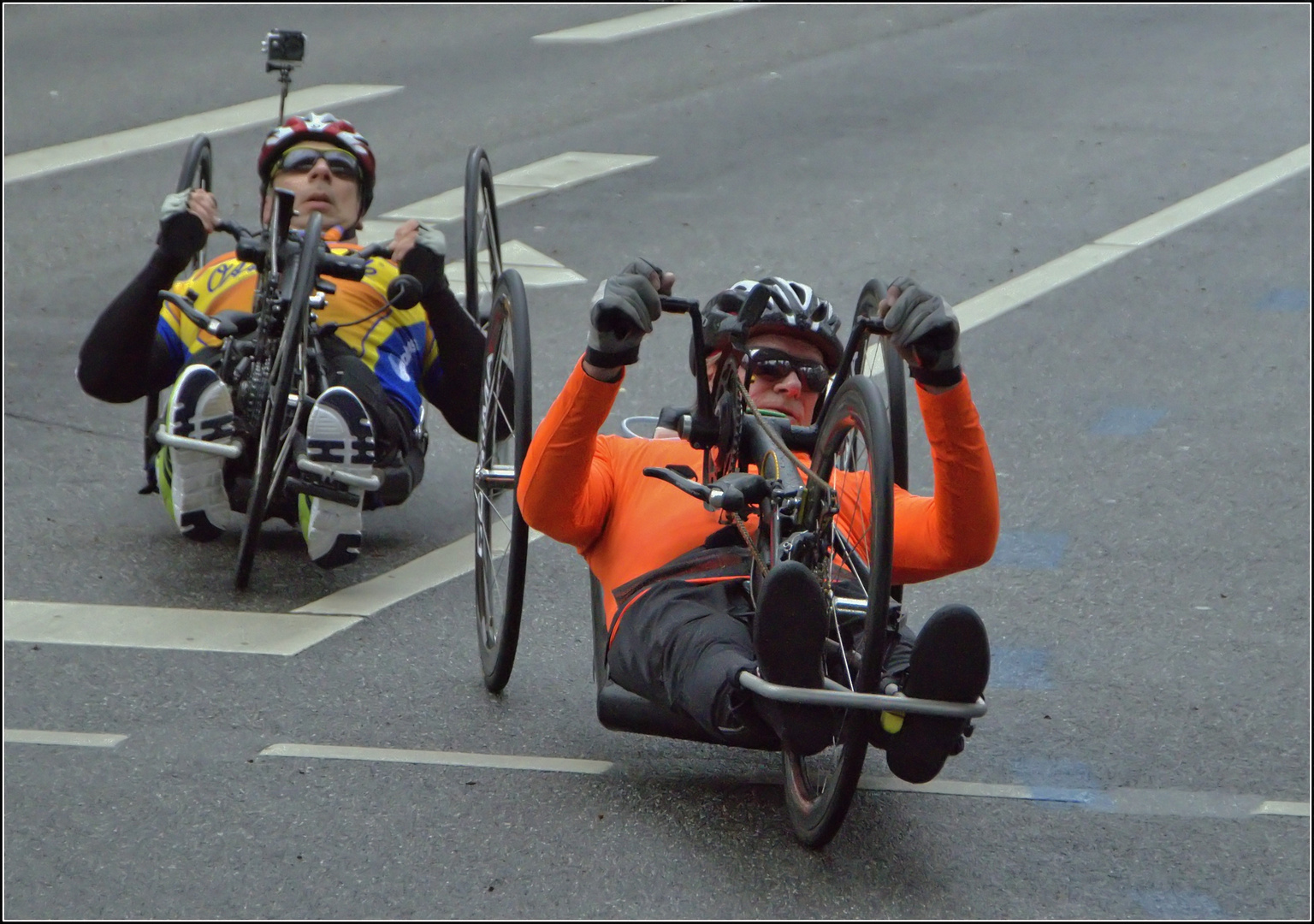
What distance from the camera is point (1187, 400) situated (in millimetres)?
7793

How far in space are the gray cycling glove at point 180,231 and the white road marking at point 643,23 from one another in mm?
9413

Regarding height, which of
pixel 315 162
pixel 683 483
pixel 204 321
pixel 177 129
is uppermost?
pixel 315 162

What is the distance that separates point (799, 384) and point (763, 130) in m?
7.75

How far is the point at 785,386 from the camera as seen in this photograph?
468cm

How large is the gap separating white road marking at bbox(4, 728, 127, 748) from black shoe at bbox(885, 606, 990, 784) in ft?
7.00

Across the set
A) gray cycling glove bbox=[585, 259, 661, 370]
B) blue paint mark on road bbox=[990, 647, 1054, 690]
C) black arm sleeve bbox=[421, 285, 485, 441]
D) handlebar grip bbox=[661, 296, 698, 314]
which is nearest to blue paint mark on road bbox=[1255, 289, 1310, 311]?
blue paint mark on road bbox=[990, 647, 1054, 690]

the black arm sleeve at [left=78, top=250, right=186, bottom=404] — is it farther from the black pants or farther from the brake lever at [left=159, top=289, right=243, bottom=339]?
the black pants

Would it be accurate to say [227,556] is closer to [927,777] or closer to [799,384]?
[799,384]

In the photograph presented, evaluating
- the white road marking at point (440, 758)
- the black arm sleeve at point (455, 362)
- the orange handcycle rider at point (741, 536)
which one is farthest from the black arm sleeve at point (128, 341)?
the orange handcycle rider at point (741, 536)

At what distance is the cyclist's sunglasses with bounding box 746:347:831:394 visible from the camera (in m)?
4.66

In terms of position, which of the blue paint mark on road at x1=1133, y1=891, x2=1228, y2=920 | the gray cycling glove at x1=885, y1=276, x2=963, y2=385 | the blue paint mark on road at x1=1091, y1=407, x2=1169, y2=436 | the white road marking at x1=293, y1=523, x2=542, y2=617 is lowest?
the white road marking at x1=293, y1=523, x2=542, y2=617

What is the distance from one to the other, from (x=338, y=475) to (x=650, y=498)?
135 cm

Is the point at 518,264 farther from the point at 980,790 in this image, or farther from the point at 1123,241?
the point at 980,790

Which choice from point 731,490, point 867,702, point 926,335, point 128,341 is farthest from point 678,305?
point 128,341
